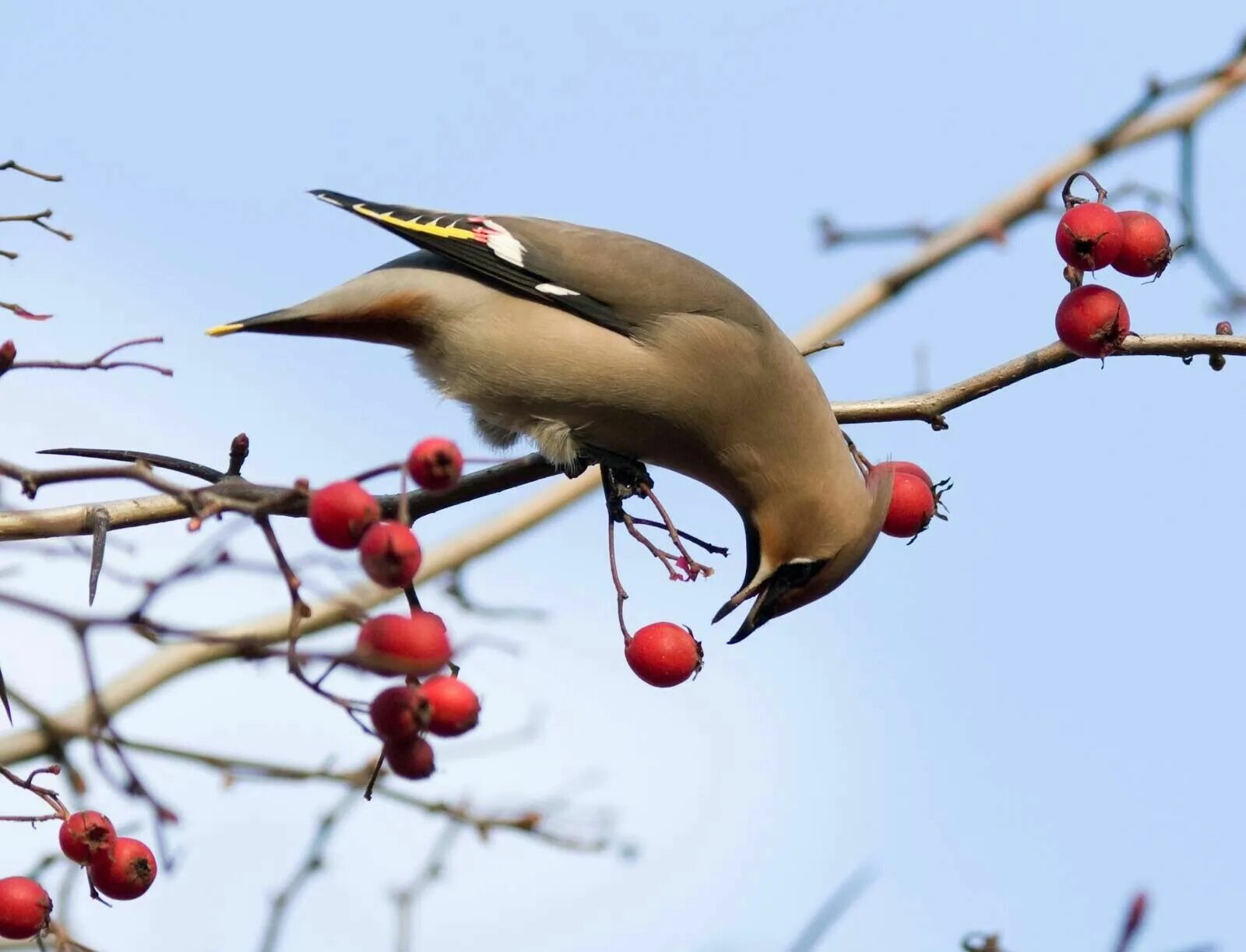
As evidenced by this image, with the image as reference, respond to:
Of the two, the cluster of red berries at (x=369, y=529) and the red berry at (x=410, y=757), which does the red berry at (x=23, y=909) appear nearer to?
the red berry at (x=410, y=757)

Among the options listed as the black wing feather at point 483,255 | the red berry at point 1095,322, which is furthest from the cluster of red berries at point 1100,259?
the black wing feather at point 483,255

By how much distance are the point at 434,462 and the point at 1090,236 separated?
176 centimetres

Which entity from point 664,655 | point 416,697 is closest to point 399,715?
point 416,697

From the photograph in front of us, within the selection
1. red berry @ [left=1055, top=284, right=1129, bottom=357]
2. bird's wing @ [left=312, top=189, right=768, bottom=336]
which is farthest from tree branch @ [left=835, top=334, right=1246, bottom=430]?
bird's wing @ [left=312, top=189, right=768, bottom=336]

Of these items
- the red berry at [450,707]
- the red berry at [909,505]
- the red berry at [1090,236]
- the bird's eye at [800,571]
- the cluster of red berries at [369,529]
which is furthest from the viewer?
the bird's eye at [800,571]

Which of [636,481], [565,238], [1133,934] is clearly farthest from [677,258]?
[1133,934]

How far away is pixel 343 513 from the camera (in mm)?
2275

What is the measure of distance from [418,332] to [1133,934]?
9.79 ft

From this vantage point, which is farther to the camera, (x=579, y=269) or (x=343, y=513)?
(x=579, y=269)

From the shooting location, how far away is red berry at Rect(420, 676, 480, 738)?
2369 millimetres

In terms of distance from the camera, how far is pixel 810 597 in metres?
4.03

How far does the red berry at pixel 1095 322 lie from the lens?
3.41m

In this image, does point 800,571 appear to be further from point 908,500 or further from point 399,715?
point 399,715

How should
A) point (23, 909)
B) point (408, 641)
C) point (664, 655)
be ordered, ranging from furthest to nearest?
point (664, 655) → point (23, 909) → point (408, 641)
